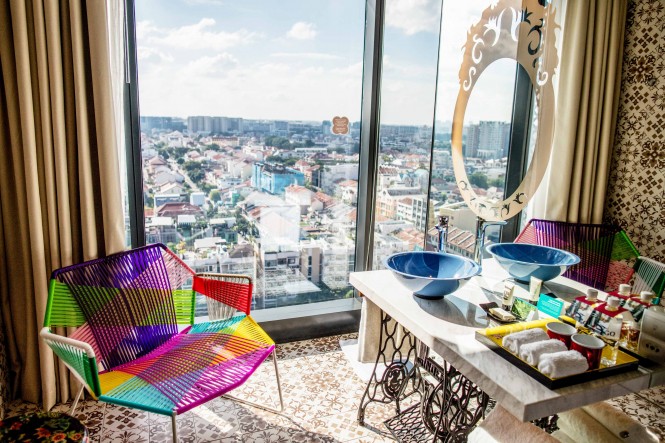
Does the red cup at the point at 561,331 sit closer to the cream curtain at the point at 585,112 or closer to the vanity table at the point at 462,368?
the vanity table at the point at 462,368

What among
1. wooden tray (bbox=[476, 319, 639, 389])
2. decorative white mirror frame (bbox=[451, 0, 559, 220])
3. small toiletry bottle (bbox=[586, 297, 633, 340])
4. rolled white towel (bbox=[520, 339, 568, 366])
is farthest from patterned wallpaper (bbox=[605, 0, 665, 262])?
rolled white towel (bbox=[520, 339, 568, 366])

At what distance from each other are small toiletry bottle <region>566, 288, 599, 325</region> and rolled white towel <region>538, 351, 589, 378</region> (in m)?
0.31

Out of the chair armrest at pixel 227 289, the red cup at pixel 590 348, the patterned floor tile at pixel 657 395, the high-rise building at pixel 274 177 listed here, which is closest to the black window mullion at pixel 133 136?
the chair armrest at pixel 227 289

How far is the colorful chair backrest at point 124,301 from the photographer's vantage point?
1.77 m

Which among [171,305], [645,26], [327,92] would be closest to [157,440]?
[171,305]

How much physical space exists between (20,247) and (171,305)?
705 mm

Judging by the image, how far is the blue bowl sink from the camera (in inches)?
64.2

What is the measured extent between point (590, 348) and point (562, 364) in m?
0.11

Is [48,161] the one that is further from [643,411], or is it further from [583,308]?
[643,411]

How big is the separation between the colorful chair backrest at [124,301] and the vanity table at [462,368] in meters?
0.89

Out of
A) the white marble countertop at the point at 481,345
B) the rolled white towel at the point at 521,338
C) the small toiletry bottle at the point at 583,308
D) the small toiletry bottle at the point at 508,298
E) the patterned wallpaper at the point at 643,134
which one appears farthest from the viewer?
the patterned wallpaper at the point at 643,134

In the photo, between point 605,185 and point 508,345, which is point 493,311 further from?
point 605,185

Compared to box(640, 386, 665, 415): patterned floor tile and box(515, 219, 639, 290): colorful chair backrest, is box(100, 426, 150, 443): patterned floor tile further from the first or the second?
box(640, 386, 665, 415): patterned floor tile

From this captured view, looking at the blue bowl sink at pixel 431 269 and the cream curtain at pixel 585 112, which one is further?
the cream curtain at pixel 585 112
